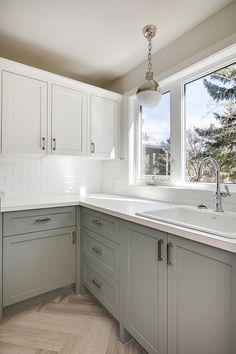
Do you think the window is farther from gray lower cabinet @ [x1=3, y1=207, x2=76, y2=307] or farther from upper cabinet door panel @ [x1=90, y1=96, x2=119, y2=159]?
gray lower cabinet @ [x1=3, y1=207, x2=76, y2=307]

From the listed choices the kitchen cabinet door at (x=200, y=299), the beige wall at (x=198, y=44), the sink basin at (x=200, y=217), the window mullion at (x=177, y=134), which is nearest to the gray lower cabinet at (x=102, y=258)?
the sink basin at (x=200, y=217)

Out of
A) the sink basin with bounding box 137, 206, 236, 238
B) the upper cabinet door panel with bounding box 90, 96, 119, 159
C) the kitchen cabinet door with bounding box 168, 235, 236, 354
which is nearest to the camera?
the kitchen cabinet door with bounding box 168, 235, 236, 354

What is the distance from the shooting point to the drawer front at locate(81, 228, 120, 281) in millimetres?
1499

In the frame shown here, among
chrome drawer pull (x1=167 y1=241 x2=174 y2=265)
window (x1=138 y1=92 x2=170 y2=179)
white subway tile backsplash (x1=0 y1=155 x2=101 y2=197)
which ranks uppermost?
window (x1=138 y1=92 x2=170 y2=179)

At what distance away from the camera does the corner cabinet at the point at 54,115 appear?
179cm

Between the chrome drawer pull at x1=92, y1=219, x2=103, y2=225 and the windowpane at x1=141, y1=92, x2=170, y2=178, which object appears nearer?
the chrome drawer pull at x1=92, y1=219, x2=103, y2=225

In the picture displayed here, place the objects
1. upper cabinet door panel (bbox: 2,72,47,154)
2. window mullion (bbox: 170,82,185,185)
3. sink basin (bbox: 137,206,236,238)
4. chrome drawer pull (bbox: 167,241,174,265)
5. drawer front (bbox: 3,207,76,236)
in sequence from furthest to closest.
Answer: window mullion (bbox: 170,82,185,185)
upper cabinet door panel (bbox: 2,72,47,154)
drawer front (bbox: 3,207,76,236)
sink basin (bbox: 137,206,236,238)
chrome drawer pull (bbox: 167,241,174,265)

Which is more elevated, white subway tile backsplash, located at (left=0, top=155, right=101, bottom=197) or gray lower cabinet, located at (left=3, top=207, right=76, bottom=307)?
white subway tile backsplash, located at (left=0, top=155, right=101, bottom=197)

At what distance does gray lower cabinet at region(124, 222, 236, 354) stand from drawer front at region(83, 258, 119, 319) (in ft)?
0.41

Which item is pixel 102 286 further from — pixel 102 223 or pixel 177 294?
pixel 177 294

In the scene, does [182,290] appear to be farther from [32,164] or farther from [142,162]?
[32,164]

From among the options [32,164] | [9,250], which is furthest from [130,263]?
[32,164]

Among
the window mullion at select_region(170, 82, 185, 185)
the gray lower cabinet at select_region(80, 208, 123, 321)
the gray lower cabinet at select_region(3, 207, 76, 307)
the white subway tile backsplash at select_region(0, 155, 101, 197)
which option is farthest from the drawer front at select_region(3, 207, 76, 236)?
the window mullion at select_region(170, 82, 185, 185)

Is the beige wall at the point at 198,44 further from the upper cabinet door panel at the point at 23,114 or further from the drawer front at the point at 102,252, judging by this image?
the drawer front at the point at 102,252
